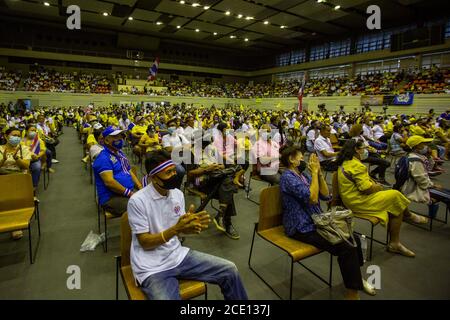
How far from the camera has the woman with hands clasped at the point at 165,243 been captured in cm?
169

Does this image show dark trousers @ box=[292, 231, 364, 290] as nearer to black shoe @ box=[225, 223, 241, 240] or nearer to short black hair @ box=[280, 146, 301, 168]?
short black hair @ box=[280, 146, 301, 168]

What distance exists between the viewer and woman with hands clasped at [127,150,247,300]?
169 centimetres

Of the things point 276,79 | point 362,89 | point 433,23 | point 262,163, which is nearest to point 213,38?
point 276,79

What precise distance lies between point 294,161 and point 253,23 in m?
23.4

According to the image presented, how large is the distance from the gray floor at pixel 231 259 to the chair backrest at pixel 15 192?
57 centimetres

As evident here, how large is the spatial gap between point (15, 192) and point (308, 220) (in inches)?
124

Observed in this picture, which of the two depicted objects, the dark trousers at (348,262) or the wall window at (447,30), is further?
the wall window at (447,30)

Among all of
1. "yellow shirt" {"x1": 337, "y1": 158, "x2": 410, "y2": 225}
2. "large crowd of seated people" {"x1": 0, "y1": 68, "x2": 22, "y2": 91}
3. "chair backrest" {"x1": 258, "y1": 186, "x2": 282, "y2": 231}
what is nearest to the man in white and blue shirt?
"chair backrest" {"x1": 258, "y1": 186, "x2": 282, "y2": 231}

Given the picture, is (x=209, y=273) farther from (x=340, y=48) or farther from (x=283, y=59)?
(x=283, y=59)

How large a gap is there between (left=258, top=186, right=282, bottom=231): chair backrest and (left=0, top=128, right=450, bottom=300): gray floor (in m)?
0.53

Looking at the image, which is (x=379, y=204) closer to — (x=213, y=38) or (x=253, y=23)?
(x=253, y=23)

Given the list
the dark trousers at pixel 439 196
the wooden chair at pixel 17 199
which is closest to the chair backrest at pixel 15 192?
the wooden chair at pixel 17 199

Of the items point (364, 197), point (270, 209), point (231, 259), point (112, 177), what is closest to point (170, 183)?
point (270, 209)

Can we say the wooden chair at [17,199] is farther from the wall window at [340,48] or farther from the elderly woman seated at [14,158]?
the wall window at [340,48]
